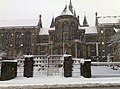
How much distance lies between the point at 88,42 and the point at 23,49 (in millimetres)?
14086

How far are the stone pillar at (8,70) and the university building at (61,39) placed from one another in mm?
22734

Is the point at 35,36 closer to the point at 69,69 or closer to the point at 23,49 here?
the point at 23,49

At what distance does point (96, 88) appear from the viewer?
29.4ft

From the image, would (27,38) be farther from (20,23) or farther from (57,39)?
(57,39)

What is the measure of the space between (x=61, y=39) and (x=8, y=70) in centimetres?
2483

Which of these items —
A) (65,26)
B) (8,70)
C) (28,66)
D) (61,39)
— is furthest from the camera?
(65,26)

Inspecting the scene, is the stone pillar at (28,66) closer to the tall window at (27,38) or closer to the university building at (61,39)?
the university building at (61,39)

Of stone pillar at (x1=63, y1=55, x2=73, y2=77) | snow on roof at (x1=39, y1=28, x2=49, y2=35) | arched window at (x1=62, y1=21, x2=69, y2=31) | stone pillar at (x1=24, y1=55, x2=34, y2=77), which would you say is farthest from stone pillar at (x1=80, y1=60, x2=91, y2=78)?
snow on roof at (x1=39, y1=28, x2=49, y2=35)

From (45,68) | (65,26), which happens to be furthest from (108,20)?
(45,68)

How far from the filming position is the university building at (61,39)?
37344 mm

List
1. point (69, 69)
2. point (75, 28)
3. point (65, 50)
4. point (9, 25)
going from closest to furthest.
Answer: point (69, 69)
point (65, 50)
point (75, 28)
point (9, 25)

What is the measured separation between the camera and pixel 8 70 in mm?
13156

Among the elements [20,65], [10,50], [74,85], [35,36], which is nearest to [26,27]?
[35,36]

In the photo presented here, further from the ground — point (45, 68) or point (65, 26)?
point (65, 26)
